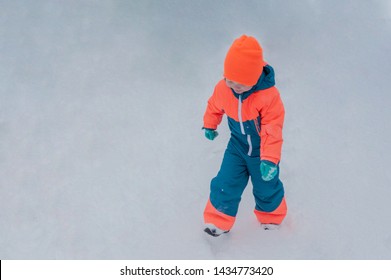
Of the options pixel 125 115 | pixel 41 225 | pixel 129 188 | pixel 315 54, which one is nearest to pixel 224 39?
pixel 315 54

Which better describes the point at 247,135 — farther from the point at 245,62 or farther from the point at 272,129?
the point at 245,62

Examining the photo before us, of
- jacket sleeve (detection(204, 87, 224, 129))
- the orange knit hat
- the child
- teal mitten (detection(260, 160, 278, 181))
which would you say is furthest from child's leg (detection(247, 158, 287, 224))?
the orange knit hat

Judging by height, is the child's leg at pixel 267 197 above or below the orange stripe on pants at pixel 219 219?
above

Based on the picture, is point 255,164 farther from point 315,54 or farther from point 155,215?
point 315,54

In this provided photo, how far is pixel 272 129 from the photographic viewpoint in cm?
248

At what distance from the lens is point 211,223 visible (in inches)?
111

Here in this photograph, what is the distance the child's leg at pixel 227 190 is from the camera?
2736mm

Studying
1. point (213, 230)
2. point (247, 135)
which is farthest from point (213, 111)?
point (213, 230)

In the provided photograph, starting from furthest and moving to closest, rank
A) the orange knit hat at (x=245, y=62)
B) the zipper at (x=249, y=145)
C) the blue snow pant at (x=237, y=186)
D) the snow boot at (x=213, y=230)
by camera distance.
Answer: the snow boot at (x=213, y=230), the blue snow pant at (x=237, y=186), the zipper at (x=249, y=145), the orange knit hat at (x=245, y=62)

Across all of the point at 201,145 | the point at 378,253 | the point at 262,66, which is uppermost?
the point at 262,66

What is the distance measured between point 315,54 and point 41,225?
2035mm

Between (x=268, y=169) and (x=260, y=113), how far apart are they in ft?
0.81

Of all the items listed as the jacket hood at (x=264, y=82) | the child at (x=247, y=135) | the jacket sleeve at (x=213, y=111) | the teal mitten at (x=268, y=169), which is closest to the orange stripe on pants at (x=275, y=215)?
the child at (x=247, y=135)

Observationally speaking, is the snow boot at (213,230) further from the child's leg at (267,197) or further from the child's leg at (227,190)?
the child's leg at (267,197)
